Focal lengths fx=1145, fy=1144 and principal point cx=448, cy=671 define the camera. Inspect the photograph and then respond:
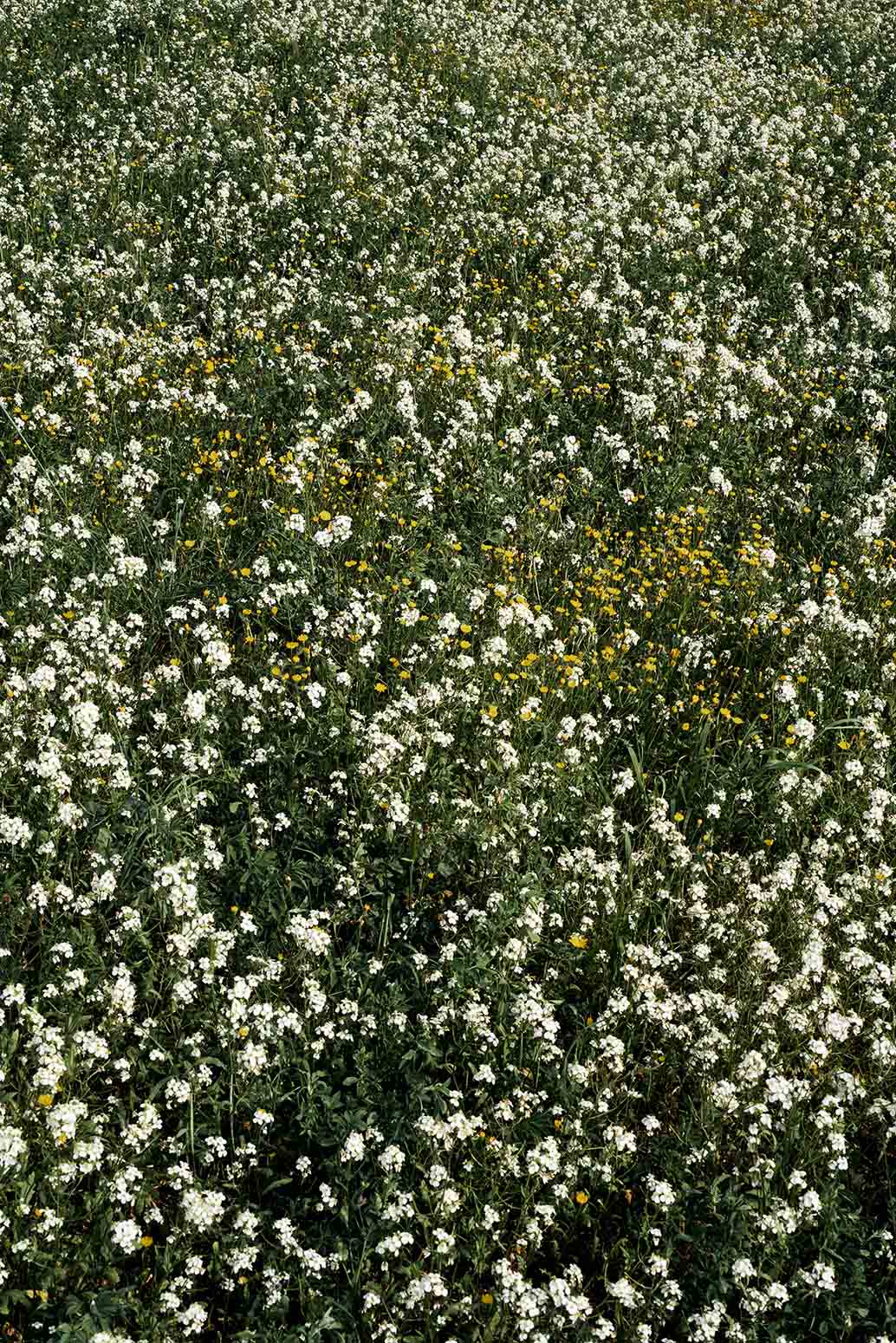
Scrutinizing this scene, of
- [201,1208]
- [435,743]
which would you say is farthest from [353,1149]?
[435,743]

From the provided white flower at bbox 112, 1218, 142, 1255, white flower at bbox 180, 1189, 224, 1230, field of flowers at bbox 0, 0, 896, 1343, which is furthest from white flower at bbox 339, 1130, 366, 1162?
white flower at bbox 112, 1218, 142, 1255

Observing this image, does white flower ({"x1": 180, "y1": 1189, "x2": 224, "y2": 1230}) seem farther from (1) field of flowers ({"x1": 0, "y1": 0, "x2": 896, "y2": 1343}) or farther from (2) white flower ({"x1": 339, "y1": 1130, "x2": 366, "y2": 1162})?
(2) white flower ({"x1": 339, "y1": 1130, "x2": 366, "y2": 1162})

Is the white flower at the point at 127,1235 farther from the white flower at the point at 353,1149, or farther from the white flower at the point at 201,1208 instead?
the white flower at the point at 353,1149

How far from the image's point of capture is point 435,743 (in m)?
6.37

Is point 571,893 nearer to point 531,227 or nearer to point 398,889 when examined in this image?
point 398,889

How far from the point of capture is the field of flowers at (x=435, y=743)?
4.37m

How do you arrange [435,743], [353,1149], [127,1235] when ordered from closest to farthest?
[127,1235] < [353,1149] < [435,743]

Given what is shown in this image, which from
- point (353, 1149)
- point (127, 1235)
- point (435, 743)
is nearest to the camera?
point (127, 1235)

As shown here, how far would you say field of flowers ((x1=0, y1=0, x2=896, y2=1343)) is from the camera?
4367 mm

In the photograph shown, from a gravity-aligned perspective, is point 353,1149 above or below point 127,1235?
above

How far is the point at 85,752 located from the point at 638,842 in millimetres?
2921

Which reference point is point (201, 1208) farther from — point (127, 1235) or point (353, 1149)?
point (353, 1149)

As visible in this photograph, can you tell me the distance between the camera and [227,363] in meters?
9.07

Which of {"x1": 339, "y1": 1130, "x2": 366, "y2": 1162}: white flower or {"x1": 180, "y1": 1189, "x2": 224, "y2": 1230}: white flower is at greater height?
{"x1": 339, "y1": 1130, "x2": 366, "y2": 1162}: white flower
